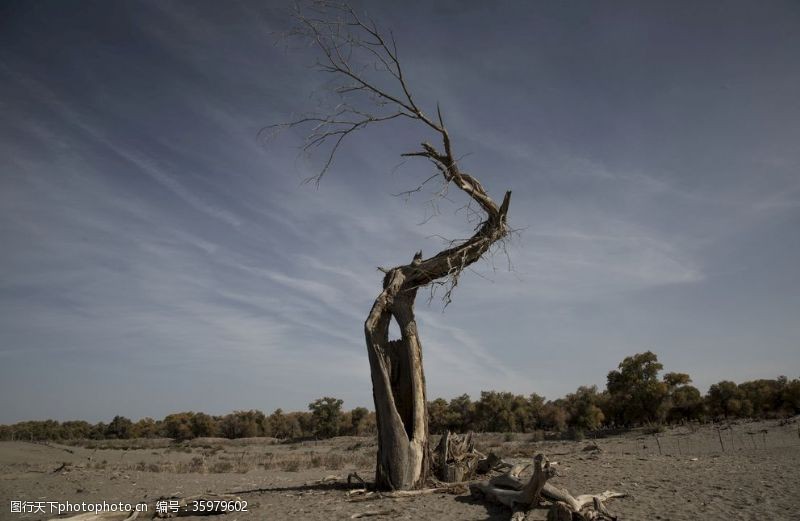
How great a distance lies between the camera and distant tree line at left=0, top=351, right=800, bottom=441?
3225cm

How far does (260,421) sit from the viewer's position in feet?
189

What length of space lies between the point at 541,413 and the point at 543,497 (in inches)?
1596

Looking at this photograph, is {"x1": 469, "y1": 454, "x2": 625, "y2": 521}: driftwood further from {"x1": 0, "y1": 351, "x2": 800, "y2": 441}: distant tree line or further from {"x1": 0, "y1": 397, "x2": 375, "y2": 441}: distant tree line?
{"x1": 0, "y1": 397, "x2": 375, "y2": 441}: distant tree line

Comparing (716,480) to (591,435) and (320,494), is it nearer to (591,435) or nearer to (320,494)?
(320,494)

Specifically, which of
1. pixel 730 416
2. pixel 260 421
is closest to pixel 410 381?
pixel 730 416

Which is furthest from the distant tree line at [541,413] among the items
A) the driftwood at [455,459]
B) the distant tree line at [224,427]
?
the driftwood at [455,459]

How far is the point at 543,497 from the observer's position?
678 cm

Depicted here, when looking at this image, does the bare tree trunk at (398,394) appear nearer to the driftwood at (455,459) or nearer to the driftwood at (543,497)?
the driftwood at (455,459)

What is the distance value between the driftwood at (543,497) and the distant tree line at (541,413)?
9.55m

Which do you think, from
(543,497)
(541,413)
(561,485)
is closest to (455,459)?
(561,485)

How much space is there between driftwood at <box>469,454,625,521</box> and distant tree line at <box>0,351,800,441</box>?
31.3ft

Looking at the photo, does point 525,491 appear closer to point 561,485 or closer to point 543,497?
point 543,497

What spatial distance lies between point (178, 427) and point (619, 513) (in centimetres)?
6582

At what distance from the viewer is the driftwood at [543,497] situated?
6.07 meters
